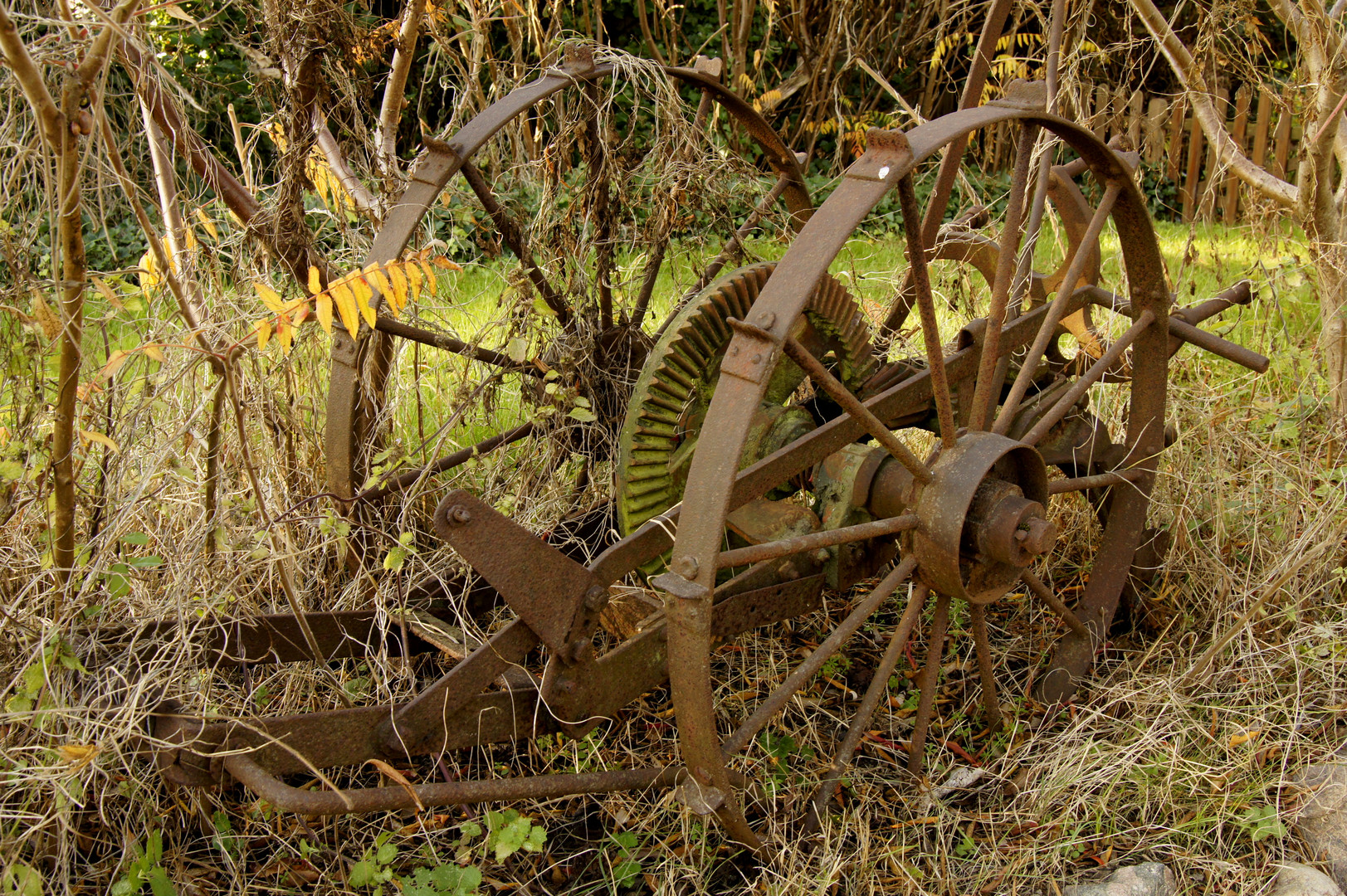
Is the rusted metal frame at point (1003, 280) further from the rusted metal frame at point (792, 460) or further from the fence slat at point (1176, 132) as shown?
the fence slat at point (1176, 132)

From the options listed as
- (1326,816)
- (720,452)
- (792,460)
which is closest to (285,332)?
(720,452)

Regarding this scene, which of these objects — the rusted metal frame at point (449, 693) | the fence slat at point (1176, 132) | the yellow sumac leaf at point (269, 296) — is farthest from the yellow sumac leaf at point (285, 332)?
the fence slat at point (1176, 132)

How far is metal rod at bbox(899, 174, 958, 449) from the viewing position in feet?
7.39

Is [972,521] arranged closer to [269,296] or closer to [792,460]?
[792,460]

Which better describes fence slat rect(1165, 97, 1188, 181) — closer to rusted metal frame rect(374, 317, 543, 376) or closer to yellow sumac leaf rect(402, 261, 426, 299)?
rusted metal frame rect(374, 317, 543, 376)

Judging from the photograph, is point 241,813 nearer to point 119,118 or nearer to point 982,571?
point 982,571

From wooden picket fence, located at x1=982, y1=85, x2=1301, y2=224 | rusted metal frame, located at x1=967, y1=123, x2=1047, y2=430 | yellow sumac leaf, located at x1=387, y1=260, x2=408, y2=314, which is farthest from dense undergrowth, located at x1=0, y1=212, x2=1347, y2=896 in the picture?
wooden picket fence, located at x1=982, y1=85, x2=1301, y2=224

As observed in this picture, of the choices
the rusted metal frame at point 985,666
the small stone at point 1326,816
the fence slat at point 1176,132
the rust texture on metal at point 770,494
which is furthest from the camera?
the fence slat at point 1176,132

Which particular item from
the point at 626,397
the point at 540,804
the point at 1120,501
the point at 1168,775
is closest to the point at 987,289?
the point at 1120,501

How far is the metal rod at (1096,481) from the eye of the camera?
2.90 metres

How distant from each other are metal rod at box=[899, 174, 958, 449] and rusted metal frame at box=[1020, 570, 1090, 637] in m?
0.50

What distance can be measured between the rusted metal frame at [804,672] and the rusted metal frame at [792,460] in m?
0.34

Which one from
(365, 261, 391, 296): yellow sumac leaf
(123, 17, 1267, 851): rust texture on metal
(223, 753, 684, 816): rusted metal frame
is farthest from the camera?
(365, 261, 391, 296): yellow sumac leaf

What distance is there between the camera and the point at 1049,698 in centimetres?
304
